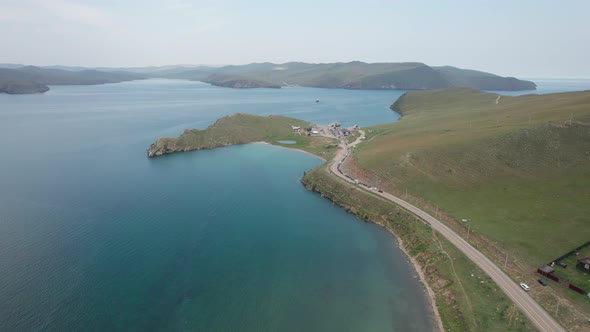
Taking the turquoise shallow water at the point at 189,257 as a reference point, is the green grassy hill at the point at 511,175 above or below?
above

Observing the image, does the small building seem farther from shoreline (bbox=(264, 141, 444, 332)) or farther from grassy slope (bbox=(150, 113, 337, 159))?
grassy slope (bbox=(150, 113, 337, 159))

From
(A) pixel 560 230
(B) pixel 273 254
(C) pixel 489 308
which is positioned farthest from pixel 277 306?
(A) pixel 560 230

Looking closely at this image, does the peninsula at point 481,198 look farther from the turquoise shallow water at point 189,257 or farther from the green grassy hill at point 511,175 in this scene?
the turquoise shallow water at point 189,257

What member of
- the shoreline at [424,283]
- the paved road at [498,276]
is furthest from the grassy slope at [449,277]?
the paved road at [498,276]

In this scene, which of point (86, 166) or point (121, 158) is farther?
point (121, 158)

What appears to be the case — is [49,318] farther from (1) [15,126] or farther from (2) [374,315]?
(1) [15,126]

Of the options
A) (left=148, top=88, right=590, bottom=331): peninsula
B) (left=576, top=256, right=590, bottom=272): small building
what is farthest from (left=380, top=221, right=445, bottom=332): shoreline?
(left=576, top=256, right=590, bottom=272): small building
